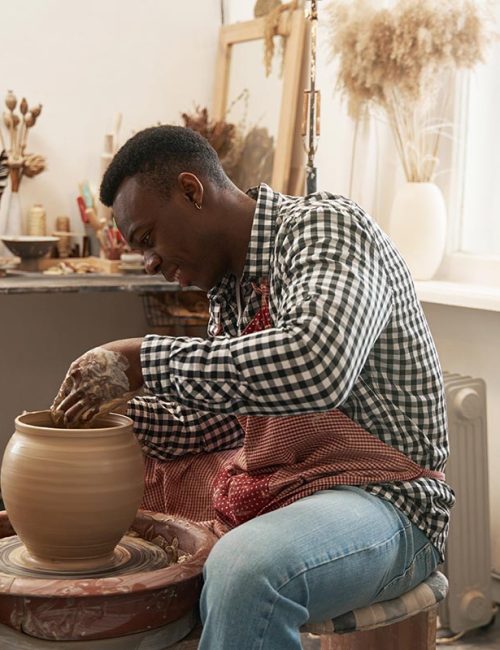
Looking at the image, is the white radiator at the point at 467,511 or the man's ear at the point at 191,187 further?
the white radiator at the point at 467,511

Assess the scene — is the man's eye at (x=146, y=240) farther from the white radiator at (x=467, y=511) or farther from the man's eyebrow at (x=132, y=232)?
the white radiator at (x=467, y=511)

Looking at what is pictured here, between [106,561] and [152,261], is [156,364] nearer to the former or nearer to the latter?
[152,261]

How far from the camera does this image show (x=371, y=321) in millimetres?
1566

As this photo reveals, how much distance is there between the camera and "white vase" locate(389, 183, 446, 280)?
2891 millimetres

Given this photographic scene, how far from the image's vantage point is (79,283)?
2977mm

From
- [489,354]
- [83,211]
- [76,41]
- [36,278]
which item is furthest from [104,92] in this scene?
[489,354]

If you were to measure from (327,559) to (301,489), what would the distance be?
0.20m

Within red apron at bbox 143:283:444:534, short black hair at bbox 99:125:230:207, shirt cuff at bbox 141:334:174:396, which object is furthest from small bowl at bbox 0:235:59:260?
shirt cuff at bbox 141:334:174:396

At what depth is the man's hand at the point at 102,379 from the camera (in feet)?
5.39

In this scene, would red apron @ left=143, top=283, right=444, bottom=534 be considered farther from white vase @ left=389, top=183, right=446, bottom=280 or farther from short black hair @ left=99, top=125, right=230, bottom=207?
white vase @ left=389, top=183, right=446, bottom=280

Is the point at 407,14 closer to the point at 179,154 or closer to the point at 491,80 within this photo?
the point at 491,80

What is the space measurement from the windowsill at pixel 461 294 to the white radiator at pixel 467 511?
0.22 meters

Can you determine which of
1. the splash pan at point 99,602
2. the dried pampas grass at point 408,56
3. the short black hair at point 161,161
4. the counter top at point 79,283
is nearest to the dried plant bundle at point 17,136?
the counter top at point 79,283

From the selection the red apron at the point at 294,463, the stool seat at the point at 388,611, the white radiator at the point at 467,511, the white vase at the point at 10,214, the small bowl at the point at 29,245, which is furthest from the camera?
the white vase at the point at 10,214
